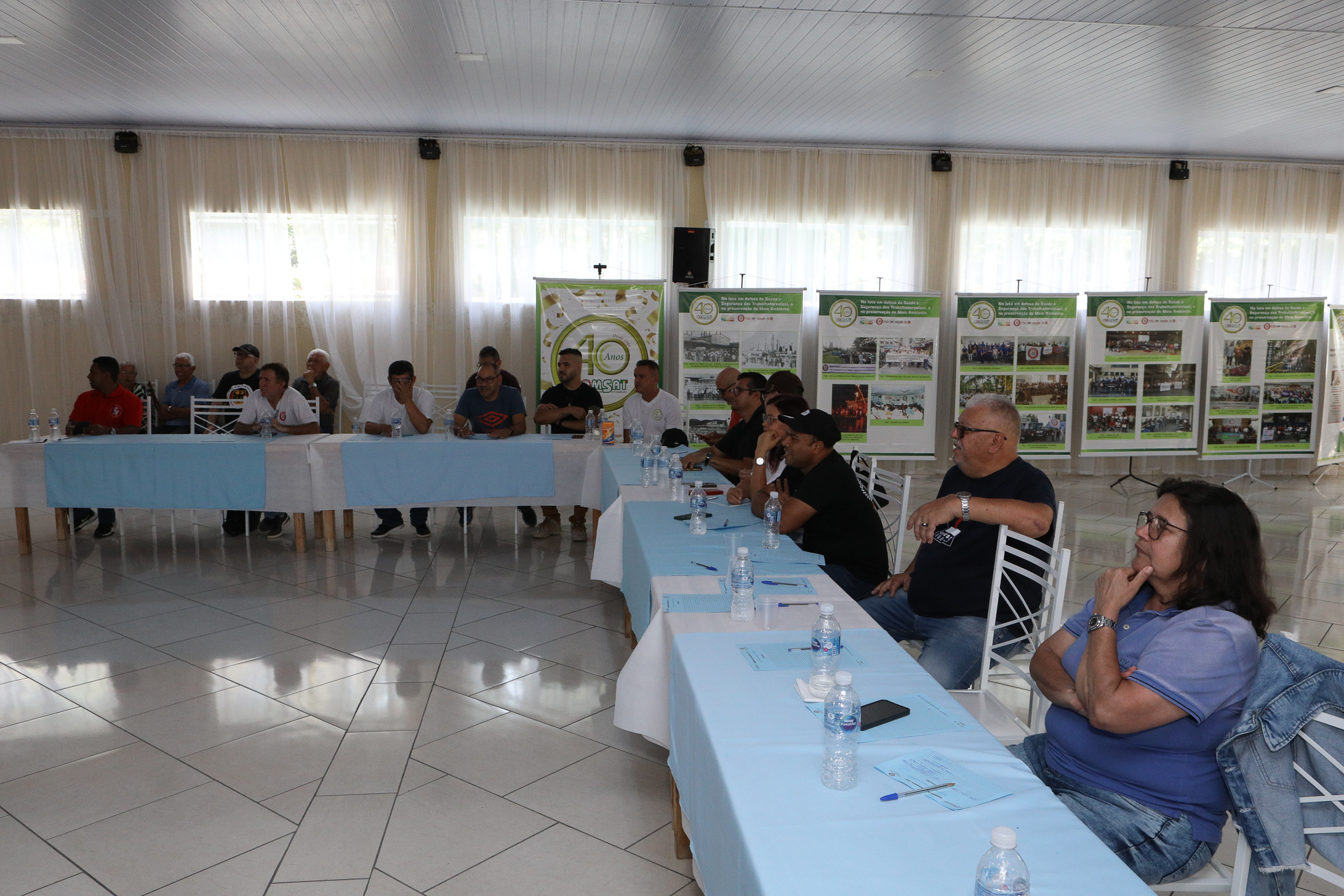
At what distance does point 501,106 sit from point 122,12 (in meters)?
2.83

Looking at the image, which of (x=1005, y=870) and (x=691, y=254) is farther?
(x=691, y=254)

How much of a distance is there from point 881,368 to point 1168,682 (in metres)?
7.22

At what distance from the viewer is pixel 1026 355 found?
8836 millimetres

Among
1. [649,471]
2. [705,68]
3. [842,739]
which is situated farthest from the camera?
[705,68]

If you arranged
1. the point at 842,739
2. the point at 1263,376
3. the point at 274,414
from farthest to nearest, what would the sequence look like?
the point at 1263,376 < the point at 274,414 < the point at 842,739

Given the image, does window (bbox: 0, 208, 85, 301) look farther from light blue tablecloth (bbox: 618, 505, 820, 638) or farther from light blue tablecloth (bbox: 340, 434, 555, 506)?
light blue tablecloth (bbox: 618, 505, 820, 638)

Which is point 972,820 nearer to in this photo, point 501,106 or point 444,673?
point 444,673

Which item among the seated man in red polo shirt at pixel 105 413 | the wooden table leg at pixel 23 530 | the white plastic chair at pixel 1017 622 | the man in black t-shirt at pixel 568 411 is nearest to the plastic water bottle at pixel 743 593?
the white plastic chair at pixel 1017 622

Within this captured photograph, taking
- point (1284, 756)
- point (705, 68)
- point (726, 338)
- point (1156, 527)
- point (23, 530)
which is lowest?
point (23, 530)

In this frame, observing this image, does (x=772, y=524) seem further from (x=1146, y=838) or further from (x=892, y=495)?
(x=1146, y=838)

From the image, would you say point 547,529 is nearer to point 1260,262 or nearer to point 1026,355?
point 1026,355

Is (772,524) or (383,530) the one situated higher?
(772,524)

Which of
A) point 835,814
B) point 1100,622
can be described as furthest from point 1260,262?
point 835,814

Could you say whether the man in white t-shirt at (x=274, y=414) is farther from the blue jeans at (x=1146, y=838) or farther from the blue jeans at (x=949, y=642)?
the blue jeans at (x=1146, y=838)
